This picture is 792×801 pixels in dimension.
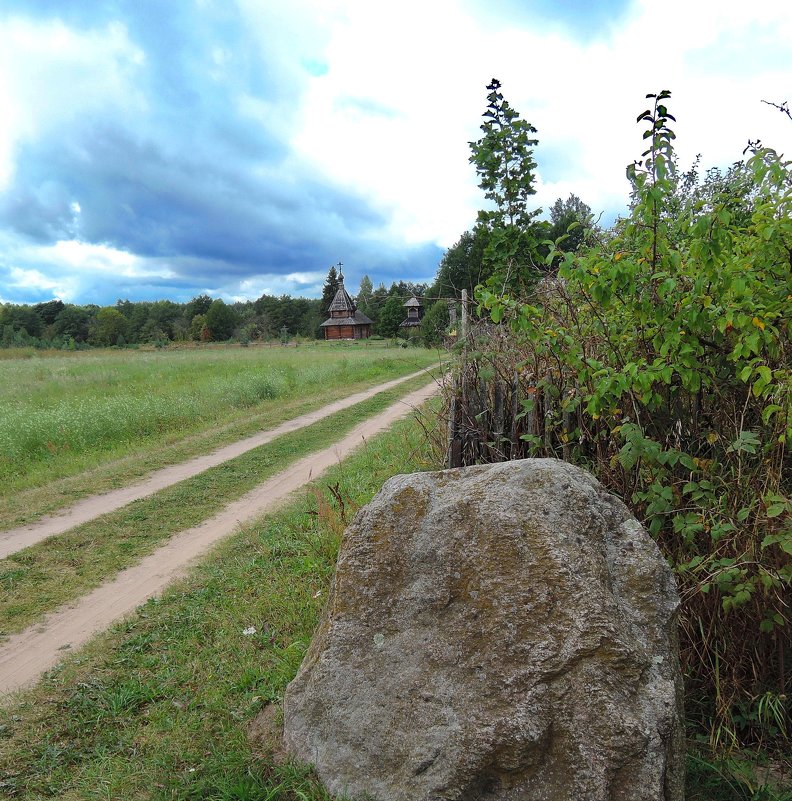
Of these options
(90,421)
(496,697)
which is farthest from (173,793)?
(90,421)

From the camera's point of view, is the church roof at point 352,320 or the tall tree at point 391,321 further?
the church roof at point 352,320

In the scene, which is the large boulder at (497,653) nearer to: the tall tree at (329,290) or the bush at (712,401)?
the bush at (712,401)

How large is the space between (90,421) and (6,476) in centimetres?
308

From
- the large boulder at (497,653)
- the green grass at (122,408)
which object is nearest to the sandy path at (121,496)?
the green grass at (122,408)

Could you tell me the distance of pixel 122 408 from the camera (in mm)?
14836

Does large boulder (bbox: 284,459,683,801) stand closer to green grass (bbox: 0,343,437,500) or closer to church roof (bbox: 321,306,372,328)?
green grass (bbox: 0,343,437,500)

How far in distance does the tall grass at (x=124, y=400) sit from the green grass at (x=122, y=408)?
19mm

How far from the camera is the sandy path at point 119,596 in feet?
15.8

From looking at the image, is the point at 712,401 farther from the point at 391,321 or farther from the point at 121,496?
the point at 391,321

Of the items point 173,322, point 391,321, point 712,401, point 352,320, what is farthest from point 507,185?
point 173,322

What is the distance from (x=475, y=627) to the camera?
3004mm

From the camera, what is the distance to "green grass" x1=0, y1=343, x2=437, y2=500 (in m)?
11.8

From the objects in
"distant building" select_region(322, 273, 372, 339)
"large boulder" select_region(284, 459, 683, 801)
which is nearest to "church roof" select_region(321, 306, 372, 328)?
"distant building" select_region(322, 273, 372, 339)

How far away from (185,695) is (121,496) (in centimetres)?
555
